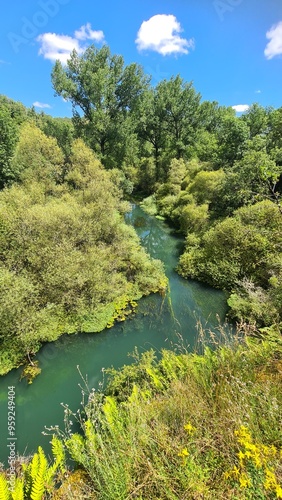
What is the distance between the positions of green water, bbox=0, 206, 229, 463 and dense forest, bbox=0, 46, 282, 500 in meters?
0.57

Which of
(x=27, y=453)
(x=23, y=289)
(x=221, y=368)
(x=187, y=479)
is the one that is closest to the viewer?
(x=187, y=479)

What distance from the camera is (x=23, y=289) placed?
29.0ft

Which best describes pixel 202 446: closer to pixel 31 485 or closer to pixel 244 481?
pixel 244 481

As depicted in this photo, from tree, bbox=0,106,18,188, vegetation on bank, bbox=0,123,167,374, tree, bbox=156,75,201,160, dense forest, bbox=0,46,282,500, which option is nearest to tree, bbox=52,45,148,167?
dense forest, bbox=0,46,282,500

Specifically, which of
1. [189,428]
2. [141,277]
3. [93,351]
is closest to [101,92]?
[141,277]

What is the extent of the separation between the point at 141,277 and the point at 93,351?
455cm

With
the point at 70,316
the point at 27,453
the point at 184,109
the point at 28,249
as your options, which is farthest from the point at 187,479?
the point at 184,109

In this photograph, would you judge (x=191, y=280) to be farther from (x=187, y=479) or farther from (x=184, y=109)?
(x=184, y=109)

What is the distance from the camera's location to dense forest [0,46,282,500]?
3162 mm

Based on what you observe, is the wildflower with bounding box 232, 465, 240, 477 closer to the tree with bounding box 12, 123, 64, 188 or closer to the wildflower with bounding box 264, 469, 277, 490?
the wildflower with bounding box 264, 469, 277, 490

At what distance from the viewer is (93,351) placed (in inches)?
374

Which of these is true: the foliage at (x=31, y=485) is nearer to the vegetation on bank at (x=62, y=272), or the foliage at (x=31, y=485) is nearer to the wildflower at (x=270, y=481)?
the wildflower at (x=270, y=481)

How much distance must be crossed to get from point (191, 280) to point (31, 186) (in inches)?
452

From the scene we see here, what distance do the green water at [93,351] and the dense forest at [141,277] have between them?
57 cm
